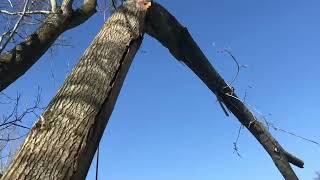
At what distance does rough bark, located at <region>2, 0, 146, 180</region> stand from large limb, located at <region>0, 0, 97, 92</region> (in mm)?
1902

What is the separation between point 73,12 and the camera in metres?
5.60

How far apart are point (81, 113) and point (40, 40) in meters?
2.92

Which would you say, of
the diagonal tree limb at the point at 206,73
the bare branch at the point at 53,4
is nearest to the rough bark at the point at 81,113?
the diagonal tree limb at the point at 206,73

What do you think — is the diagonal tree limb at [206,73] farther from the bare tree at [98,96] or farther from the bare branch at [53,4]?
the bare branch at [53,4]

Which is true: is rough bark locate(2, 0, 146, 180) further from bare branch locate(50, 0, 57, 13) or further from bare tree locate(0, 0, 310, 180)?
bare branch locate(50, 0, 57, 13)

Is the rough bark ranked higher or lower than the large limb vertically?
lower

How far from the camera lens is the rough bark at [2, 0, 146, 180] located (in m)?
1.98

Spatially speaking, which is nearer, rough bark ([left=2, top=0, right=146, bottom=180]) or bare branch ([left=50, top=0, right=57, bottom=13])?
rough bark ([left=2, top=0, right=146, bottom=180])

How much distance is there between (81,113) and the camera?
2.28 m

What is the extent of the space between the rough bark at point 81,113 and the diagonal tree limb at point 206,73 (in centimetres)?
39

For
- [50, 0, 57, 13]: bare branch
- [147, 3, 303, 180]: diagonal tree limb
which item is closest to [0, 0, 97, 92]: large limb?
[50, 0, 57, 13]: bare branch

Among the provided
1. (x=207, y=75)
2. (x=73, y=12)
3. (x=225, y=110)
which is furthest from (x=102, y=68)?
(x=73, y=12)

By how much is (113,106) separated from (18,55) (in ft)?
7.97

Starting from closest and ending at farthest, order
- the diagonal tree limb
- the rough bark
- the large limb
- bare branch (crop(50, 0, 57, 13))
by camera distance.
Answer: the rough bark → the diagonal tree limb → the large limb → bare branch (crop(50, 0, 57, 13))
